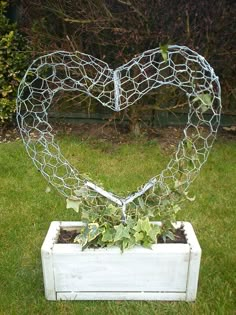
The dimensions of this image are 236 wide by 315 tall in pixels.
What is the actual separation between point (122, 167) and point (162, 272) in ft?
7.08

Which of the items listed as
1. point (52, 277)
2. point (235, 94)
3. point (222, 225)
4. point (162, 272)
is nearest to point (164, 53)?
point (162, 272)

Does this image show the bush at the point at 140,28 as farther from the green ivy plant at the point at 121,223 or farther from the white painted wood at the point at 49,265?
the white painted wood at the point at 49,265

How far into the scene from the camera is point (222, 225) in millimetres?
2965

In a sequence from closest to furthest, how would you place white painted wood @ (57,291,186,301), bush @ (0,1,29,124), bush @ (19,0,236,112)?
white painted wood @ (57,291,186,301)
bush @ (19,0,236,112)
bush @ (0,1,29,124)

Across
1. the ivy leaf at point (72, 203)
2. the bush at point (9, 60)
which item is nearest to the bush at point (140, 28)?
the bush at point (9, 60)

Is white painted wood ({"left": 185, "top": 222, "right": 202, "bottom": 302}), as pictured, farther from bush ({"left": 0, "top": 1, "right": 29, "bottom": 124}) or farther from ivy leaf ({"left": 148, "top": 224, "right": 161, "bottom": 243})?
bush ({"left": 0, "top": 1, "right": 29, "bottom": 124})

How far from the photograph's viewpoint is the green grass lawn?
2.11 meters

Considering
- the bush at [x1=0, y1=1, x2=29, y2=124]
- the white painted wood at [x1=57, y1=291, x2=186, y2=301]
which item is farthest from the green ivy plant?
the bush at [x1=0, y1=1, x2=29, y2=124]

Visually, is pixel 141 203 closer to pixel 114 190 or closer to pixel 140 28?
pixel 114 190

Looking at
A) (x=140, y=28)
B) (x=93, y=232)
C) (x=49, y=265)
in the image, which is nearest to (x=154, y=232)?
(x=93, y=232)

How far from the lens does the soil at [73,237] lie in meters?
2.17

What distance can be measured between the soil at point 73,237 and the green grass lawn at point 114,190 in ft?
1.02

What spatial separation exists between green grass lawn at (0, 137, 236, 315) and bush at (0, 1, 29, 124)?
55 cm

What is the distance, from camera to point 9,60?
4.99m
